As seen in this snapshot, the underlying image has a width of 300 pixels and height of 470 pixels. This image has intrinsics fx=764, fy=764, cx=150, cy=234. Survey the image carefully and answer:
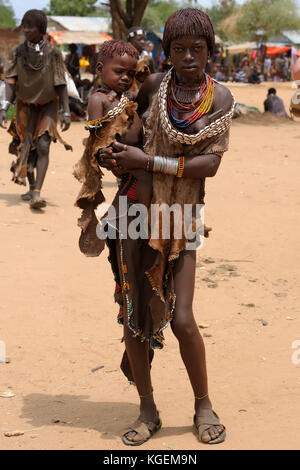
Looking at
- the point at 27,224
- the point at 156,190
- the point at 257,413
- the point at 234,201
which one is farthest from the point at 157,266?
the point at 234,201

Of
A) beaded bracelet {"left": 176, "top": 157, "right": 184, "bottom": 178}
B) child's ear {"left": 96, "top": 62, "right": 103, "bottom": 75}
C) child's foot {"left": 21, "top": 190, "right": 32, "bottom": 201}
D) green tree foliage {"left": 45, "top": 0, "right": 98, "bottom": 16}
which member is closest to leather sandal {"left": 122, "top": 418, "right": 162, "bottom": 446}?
beaded bracelet {"left": 176, "top": 157, "right": 184, "bottom": 178}

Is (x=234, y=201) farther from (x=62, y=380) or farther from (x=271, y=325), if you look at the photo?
(x=62, y=380)

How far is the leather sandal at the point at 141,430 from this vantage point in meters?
3.26

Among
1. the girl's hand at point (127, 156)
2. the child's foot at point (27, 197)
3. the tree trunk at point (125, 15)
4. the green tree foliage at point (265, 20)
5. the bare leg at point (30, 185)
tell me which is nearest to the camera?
the girl's hand at point (127, 156)

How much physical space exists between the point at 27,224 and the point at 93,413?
3.70 metres

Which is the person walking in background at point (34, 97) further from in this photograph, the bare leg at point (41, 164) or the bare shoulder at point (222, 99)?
the bare shoulder at point (222, 99)

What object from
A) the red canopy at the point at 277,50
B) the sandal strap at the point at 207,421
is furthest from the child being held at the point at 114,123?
the red canopy at the point at 277,50

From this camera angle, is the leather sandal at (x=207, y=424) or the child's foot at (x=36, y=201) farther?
the child's foot at (x=36, y=201)

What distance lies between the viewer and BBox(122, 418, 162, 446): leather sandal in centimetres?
326

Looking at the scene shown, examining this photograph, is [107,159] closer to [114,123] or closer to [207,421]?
[114,123]

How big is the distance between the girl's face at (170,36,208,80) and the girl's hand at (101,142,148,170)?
1.17 feet

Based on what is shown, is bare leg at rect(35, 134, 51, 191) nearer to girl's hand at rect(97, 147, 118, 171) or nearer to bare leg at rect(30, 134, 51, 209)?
bare leg at rect(30, 134, 51, 209)

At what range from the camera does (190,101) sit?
120 inches

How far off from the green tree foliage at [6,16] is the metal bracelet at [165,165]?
8459cm
